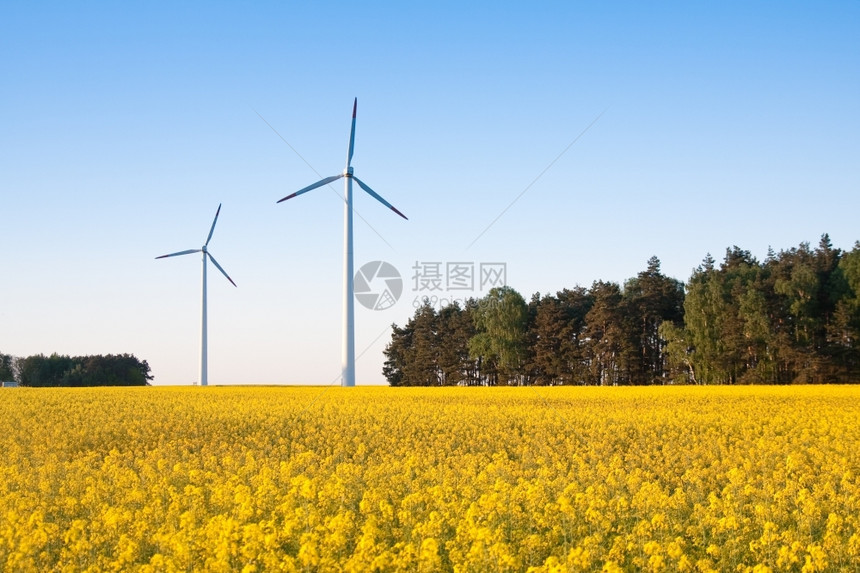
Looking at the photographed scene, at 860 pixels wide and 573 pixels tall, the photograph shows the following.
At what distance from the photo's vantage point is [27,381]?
124 meters

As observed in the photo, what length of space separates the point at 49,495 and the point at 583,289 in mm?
91111

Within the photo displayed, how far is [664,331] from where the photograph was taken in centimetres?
8275

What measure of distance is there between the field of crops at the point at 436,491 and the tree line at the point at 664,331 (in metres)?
45.8

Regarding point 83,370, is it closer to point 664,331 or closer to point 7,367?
point 7,367

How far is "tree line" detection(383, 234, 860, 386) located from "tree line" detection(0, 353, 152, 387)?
135 ft

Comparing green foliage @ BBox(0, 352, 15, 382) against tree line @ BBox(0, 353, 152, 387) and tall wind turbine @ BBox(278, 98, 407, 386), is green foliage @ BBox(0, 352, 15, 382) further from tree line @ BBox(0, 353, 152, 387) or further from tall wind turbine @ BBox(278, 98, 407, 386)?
tall wind turbine @ BBox(278, 98, 407, 386)

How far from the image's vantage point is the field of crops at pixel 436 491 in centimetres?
1038

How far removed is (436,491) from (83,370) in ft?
380

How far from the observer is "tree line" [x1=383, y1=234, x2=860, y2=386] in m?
73.7

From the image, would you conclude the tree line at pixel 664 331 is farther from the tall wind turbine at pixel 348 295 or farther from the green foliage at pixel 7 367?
the green foliage at pixel 7 367

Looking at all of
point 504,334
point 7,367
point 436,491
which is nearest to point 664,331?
point 504,334

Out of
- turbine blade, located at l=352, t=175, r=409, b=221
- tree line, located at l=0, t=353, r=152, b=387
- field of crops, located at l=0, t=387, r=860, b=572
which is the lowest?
field of crops, located at l=0, t=387, r=860, b=572

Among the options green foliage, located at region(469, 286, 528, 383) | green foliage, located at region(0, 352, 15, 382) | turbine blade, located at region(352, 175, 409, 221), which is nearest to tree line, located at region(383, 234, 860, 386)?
green foliage, located at region(469, 286, 528, 383)

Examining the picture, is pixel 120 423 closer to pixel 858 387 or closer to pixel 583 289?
pixel 858 387
